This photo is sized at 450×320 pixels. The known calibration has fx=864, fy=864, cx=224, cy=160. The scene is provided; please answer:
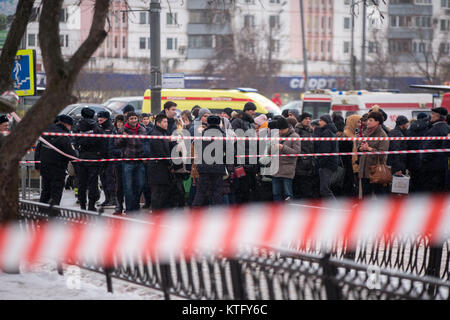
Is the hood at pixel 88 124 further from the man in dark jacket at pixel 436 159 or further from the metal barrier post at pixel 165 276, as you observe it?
the metal barrier post at pixel 165 276

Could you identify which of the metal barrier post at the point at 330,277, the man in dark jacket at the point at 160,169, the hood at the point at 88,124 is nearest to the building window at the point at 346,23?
the hood at the point at 88,124

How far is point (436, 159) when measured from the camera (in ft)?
47.7

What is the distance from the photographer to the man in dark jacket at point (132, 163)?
14.4 meters

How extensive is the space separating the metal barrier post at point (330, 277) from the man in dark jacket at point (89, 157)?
9.39 metres

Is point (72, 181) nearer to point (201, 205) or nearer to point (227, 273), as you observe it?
point (201, 205)

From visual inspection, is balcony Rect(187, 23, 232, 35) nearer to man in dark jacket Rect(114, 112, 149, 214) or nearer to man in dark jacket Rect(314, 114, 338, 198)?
man in dark jacket Rect(314, 114, 338, 198)

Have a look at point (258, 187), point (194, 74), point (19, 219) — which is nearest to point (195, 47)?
point (194, 74)

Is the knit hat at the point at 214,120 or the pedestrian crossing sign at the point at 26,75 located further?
the pedestrian crossing sign at the point at 26,75

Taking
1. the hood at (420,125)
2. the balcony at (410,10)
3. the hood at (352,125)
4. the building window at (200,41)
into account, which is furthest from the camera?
the balcony at (410,10)

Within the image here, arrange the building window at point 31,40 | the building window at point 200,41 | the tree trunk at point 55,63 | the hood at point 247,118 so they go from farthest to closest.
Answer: the building window at point 200,41 → the building window at point 31,40 → the hood at point 247,118 → the tree trunk at point 55,63

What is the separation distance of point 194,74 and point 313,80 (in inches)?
402

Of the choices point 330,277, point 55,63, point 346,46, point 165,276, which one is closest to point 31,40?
point 346,46

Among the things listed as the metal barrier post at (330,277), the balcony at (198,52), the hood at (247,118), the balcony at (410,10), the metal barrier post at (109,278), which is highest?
the balcony at (410,10)

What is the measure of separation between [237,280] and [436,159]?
27.7 feet
